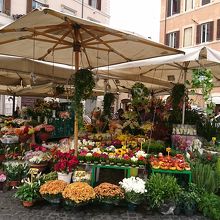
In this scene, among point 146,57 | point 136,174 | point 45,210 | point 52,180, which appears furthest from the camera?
point 146,57

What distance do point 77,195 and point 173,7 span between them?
27.8 metres

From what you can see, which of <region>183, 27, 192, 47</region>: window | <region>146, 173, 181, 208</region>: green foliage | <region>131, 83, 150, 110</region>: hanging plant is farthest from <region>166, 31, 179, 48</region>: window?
<region>146, 173, 181, 208</region>: green foliage

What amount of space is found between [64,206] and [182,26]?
84.7 ft

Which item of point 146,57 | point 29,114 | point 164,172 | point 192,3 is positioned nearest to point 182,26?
point 192,3

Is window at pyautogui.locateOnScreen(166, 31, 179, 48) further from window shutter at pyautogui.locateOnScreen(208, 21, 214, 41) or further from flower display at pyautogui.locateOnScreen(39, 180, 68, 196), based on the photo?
flower display at pyautogui.locateOnScreen(39, 180, 68, 196)

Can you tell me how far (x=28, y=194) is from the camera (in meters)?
4.59

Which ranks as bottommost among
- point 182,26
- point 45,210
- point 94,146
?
point 45,210

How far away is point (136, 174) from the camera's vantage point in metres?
5.19

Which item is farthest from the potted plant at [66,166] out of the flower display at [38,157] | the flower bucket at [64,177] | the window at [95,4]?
the window at [95,4]

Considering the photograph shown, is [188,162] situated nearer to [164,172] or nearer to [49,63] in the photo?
[164,172]

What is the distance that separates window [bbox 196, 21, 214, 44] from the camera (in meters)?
24.6

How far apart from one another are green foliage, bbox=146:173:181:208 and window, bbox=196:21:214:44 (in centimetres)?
2221

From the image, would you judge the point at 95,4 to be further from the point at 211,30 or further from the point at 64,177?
the point at 64,177

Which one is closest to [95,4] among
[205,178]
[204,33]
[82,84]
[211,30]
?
[204,33]
